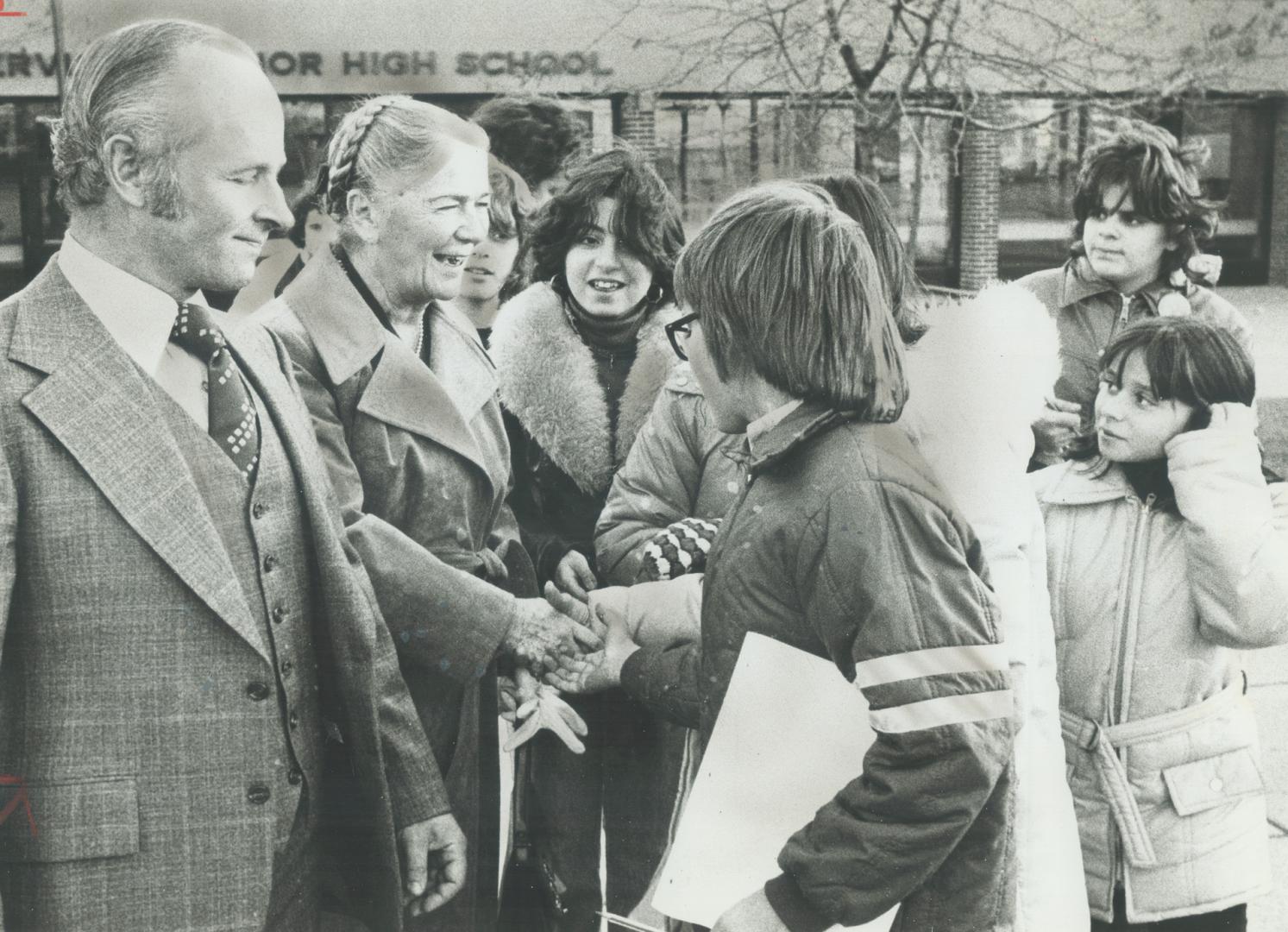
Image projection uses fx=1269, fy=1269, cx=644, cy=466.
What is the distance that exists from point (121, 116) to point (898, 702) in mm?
1269

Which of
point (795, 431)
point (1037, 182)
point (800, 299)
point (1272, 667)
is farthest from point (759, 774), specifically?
point (1272, 667)

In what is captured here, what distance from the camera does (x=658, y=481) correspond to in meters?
→ 2.49

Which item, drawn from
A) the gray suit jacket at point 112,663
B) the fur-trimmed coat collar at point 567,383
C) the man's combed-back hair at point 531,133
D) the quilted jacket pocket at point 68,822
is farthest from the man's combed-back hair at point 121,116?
the fur-trimmed coat collar at point 567,383

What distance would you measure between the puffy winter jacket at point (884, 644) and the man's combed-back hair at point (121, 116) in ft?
2.98

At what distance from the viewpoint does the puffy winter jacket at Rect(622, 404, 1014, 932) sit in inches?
58.7

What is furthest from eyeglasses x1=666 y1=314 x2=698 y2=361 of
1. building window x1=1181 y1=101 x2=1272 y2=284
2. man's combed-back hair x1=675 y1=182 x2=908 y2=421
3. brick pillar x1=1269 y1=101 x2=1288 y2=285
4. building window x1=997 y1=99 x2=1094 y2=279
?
brick pillar x1=1269 y1=101 x2=1288 y2=285

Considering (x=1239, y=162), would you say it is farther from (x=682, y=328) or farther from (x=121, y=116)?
(x=121, y=116)

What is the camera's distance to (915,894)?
65.1 inches

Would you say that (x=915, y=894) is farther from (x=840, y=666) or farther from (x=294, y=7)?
(x=294, y=7)

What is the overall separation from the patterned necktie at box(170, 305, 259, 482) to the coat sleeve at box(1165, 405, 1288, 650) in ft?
5.46

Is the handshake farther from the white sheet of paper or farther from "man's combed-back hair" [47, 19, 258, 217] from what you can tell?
"man's combed-back hair" [47, 19, 258, 217]

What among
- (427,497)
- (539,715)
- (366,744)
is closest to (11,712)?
(366,744)

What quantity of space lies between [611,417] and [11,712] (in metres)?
1.29

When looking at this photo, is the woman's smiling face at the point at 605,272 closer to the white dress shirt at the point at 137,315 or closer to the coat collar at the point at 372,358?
the coat collar at the point at 372,358
